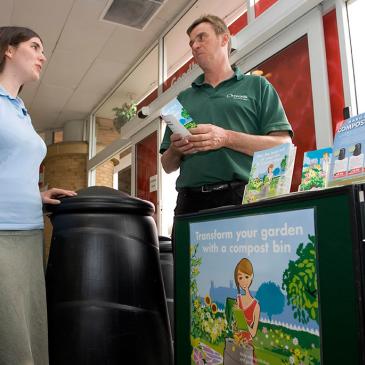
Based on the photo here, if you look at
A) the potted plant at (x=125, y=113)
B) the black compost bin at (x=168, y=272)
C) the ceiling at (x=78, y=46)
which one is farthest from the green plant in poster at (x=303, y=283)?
the potted plant at (x=125, y=113)

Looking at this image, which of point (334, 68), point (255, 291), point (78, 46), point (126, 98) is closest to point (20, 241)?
point (255, 291)

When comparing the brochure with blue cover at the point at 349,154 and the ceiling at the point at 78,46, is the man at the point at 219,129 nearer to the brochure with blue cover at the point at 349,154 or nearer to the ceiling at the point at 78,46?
the brochure with blue cover at the point at 349,154

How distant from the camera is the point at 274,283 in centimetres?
91

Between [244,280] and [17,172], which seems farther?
[17,172]

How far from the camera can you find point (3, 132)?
1.26 metres

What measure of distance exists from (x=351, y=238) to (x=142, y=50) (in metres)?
4.91

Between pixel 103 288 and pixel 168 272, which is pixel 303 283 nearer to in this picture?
pixel 103 288

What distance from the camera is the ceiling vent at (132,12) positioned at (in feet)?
13.7

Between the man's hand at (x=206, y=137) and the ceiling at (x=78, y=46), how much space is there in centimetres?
336

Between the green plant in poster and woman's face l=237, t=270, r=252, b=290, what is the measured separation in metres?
0.11

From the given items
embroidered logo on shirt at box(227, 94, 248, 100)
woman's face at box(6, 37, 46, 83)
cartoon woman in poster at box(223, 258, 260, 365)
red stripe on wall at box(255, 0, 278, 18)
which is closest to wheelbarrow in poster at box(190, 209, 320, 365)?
cartoon woman in poster at box(223, 258, 260, 365)

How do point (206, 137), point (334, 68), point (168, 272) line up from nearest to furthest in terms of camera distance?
point (206, 137)
point (168, 272)
point (334, 68)

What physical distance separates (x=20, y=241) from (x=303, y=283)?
2.79 feet

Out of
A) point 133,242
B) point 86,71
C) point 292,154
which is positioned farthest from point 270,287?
point 86,71
